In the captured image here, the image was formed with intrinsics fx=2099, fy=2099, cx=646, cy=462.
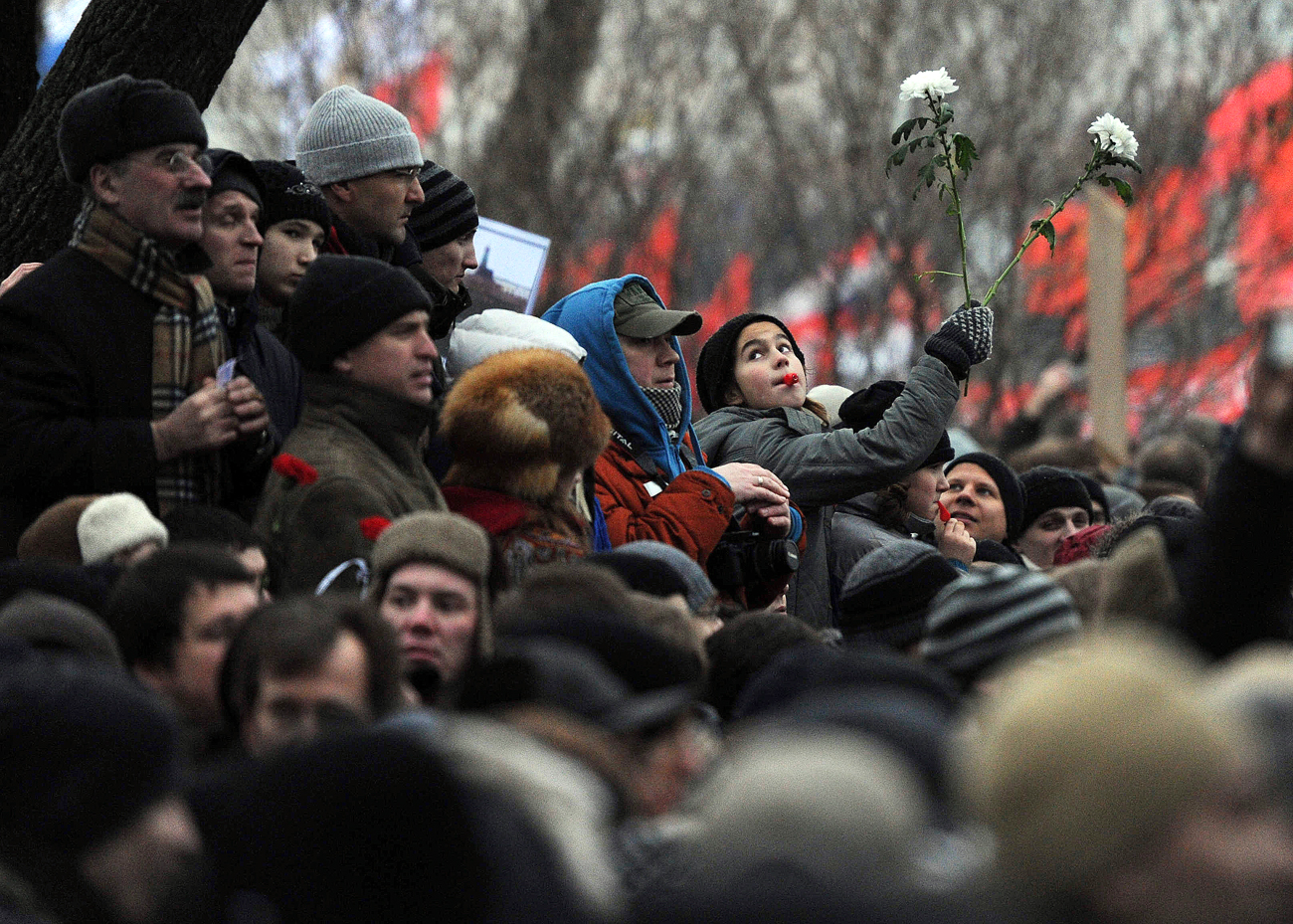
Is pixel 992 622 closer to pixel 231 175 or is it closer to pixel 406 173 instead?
pixel 231 175

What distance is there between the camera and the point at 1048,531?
8.43 meters

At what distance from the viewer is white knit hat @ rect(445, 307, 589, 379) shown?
599 centimetres

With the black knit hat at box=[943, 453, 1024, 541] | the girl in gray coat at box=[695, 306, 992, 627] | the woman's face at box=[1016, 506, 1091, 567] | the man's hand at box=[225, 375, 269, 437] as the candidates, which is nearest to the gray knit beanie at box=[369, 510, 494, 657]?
the man's hand at box=[225, 375, 269, 437]

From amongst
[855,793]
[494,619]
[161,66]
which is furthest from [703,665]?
[161,66]

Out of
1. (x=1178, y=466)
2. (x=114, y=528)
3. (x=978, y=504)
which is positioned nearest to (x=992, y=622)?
(x=114, y=528)

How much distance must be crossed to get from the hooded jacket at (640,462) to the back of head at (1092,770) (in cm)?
322

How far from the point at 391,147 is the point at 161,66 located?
121 cm

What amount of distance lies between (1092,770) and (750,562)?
351 centimetres

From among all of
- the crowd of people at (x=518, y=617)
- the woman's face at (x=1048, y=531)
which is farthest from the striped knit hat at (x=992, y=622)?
the woman's face at (x=1048, y=531)

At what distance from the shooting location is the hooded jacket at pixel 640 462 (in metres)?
5.93

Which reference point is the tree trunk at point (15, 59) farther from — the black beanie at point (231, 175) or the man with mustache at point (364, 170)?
the black beanie at point (231, 175)

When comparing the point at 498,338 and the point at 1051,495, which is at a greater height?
the point at 1051,495

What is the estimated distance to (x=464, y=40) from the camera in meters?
18.5

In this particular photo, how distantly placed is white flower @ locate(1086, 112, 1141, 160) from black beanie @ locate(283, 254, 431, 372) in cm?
264
